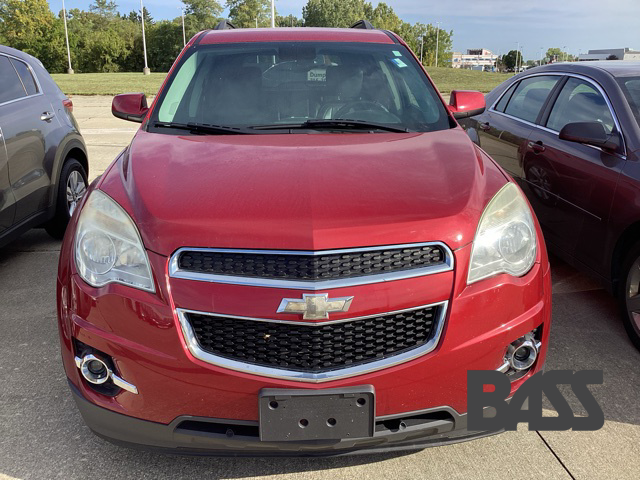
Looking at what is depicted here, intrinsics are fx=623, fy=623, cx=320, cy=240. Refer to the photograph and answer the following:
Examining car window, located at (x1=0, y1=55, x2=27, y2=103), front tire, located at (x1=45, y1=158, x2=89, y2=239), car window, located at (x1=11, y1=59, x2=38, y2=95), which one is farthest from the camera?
front tire, located at (x1=45, y1=158, x2=89, y2=239)

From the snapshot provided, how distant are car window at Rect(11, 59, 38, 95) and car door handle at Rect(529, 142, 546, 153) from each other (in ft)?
13.0

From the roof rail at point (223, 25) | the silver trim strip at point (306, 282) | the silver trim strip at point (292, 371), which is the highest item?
the roof rail at point (223, 25)

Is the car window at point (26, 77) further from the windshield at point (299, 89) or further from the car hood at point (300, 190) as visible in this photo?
the car hood at point (300, 190)

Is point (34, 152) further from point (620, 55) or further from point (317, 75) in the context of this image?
point (620, 55)

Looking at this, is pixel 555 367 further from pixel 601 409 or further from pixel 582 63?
pixel 582 63

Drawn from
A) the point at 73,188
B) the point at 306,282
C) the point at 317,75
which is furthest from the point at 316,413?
the point at 73,188

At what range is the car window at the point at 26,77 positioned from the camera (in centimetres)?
502

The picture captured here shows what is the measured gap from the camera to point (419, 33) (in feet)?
372

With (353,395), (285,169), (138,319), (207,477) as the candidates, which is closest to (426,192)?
(285,169)

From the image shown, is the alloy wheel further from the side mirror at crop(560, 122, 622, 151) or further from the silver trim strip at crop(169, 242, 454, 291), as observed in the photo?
the side mirror at crop(560, 122, 622, 151)

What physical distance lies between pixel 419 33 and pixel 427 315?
11876 centimetres

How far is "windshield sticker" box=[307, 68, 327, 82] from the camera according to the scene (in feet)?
11.3

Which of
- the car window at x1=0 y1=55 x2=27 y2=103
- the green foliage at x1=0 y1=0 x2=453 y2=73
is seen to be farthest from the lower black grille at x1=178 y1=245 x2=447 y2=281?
the green foliage at x1=0 y1=0 x2=453 y2=73

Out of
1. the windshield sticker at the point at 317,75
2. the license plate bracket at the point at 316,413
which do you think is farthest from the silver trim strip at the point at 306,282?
the windshield sticker at the point at 317,75
